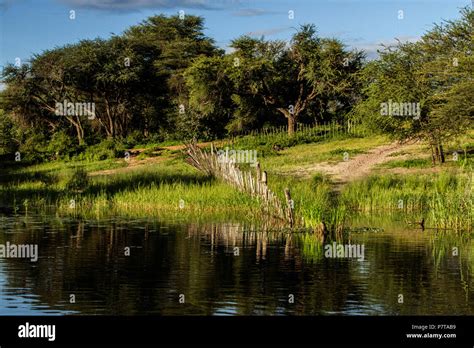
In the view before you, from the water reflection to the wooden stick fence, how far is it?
1.25 meters

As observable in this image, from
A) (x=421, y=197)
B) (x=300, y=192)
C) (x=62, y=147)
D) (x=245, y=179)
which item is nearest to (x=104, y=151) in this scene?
(x=62, y=147)

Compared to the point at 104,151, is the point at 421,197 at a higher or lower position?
lower

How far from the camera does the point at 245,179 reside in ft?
100

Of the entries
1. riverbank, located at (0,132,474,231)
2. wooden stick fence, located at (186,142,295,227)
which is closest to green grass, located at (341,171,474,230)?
riverbank, located at (0,132,474,231)

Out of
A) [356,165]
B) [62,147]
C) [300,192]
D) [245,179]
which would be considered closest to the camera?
[300,192]

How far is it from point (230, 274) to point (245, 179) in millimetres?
12119

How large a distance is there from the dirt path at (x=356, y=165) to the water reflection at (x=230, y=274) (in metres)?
13.2

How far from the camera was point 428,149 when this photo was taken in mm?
47688

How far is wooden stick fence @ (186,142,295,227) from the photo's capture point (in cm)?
2684

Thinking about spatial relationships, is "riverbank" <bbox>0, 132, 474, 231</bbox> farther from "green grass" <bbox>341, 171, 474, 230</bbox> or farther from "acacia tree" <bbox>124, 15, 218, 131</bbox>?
"acacia tree" <bbox>124, 15, 218, 131</bbox>

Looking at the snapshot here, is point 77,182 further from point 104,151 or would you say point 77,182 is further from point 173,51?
point 173,51

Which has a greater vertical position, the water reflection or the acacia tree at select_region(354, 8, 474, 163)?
the acacia tree at select_region(354, 8, 474, 163)

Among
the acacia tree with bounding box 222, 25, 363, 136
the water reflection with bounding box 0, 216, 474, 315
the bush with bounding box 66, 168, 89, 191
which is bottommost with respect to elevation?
the water reflection with bounding box 0, 216, 474, 315
